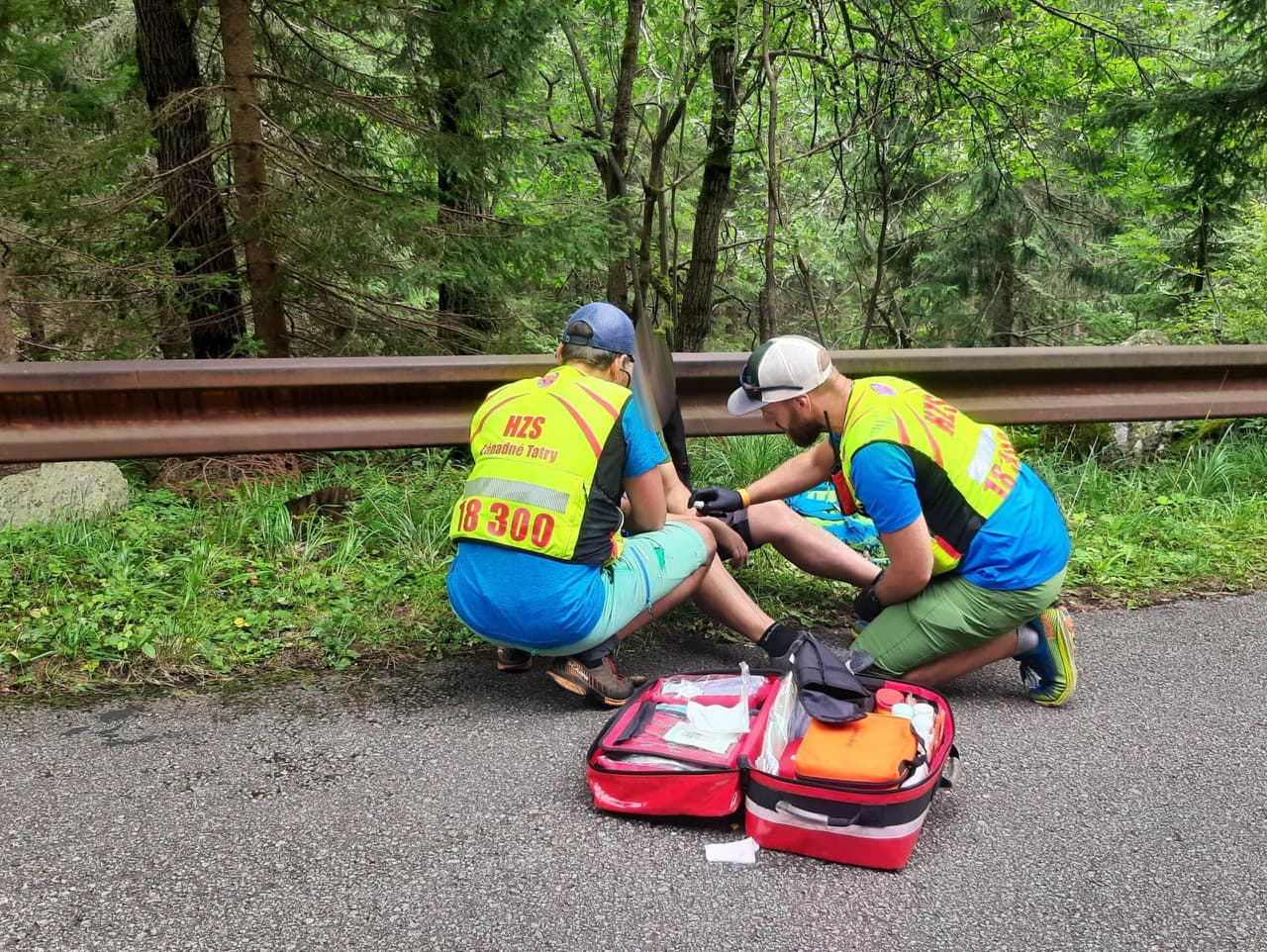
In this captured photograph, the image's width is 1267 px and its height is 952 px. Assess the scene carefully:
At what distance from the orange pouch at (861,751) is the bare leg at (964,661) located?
687 millimetres

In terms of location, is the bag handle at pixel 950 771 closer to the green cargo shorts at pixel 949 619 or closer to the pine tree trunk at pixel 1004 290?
the green cargo shorts at pixel 949 619

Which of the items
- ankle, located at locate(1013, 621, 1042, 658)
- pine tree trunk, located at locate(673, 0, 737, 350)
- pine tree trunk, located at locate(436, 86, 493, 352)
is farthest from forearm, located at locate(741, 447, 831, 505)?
pine tree trunk, located at locate(673, 0, 737, 350)

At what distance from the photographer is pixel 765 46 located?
286 inches

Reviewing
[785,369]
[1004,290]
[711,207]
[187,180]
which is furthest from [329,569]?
[1004,290]

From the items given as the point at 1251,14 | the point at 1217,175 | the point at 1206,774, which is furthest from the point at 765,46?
the point at 1206,774

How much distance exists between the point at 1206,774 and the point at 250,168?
6.03 meters

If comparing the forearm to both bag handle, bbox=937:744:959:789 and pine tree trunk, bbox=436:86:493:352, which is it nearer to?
bag handle, bbox=937:744:959:789

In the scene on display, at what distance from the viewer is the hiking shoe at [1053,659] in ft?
9.79

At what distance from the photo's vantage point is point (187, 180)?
619 centimetres

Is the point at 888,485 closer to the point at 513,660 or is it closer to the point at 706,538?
the point at 706,538

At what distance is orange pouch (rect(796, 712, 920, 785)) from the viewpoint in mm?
2186

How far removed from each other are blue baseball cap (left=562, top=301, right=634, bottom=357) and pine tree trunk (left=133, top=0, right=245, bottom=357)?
378 cm

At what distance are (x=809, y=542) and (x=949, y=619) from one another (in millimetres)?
743

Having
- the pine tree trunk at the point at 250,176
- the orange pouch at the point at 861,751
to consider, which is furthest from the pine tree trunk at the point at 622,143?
the orange pouch at the point at 861,751
